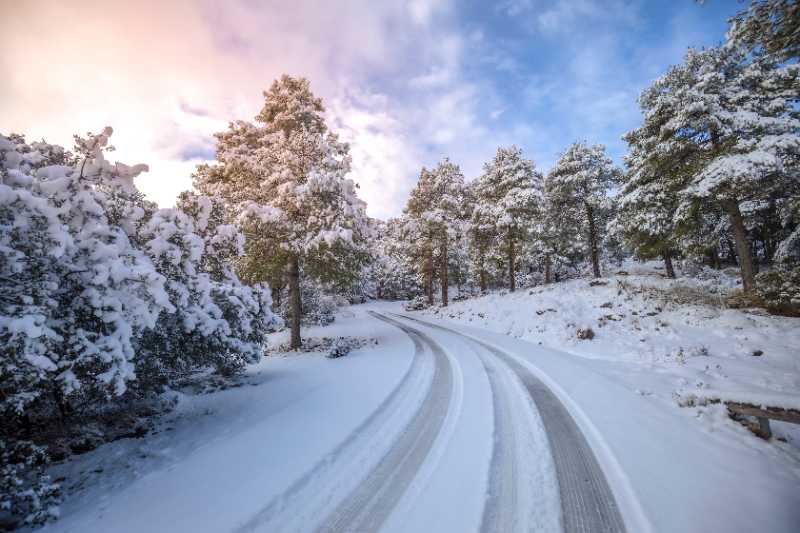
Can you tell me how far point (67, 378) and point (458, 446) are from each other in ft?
15.6

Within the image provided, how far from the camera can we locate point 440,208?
27141mm

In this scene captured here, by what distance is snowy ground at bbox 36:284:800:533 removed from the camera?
3.25 meters

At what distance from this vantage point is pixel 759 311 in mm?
10539

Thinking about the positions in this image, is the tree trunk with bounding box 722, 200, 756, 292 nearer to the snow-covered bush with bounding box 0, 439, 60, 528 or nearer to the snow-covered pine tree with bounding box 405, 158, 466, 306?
the snow-covered pine tree with bounding box 405, 158, 466, 306

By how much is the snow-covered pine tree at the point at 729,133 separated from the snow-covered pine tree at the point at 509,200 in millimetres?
9180

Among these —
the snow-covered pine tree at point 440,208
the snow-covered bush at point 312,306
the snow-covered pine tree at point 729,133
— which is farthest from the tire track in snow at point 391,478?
the snow-covered pine tree at point 440,208

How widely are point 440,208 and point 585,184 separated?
10895mm

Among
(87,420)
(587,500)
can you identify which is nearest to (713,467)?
(587,500)

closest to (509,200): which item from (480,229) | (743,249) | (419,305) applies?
(480,229)

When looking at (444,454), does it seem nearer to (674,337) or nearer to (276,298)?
(674,337)

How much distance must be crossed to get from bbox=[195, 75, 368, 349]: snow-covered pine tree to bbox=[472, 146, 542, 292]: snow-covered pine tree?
13937 mm

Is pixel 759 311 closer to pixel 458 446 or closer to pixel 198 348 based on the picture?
pixel 458 446

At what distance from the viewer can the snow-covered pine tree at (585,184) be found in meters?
23.2

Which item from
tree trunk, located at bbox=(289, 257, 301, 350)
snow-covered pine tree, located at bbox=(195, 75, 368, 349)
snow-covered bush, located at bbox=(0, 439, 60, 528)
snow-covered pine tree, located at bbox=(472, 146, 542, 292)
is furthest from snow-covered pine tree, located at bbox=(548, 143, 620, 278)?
snow-covered bush, located at bbox=(0, 439, 60, 528)
